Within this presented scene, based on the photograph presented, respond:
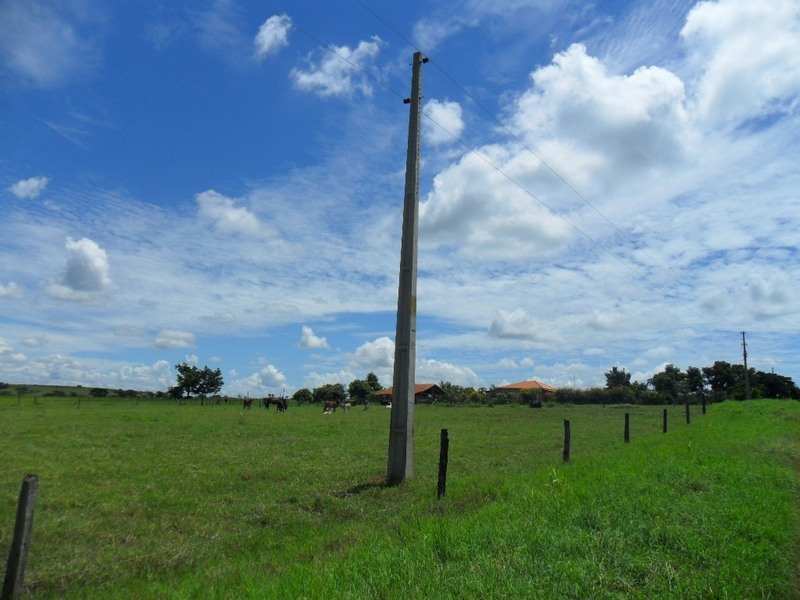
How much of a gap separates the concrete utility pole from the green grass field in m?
0.83

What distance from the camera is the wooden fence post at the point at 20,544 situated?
6.18m

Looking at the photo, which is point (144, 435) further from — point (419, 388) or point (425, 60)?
point (419, 388)

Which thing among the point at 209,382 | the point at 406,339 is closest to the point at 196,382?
the point at 209,382

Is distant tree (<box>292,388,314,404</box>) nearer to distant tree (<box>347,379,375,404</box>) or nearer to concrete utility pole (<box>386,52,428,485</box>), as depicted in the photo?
distant tree (<box>347,379,375,404</box>)

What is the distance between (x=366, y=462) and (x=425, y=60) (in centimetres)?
1292

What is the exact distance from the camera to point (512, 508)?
363 inches

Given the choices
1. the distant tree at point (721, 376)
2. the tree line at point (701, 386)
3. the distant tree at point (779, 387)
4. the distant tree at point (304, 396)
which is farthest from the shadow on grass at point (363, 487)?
the distant tree at point (721, 376)

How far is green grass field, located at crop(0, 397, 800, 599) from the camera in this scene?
240 inches

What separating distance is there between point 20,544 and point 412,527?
512cm

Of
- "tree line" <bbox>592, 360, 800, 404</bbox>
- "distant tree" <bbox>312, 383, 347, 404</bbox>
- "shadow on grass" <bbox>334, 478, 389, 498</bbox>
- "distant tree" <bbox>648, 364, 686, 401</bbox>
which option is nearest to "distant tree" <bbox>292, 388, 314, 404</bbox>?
"distant tree" <bbox>312, 383, 347, 404</bbox>

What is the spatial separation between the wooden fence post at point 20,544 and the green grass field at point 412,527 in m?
0.72

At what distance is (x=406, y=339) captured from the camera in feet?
49.6

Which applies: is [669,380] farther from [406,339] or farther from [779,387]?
[406,339]

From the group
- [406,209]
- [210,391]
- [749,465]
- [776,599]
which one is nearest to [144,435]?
[406,209]
